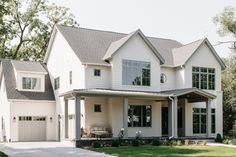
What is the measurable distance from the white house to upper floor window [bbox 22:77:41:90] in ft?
0.27

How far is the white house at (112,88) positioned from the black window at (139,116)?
0.08 metres

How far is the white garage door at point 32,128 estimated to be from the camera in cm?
3422

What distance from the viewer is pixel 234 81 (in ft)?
145

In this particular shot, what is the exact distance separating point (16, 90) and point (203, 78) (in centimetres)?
1569

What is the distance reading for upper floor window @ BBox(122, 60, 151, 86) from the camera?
105 ft

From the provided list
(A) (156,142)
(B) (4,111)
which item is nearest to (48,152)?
(A) (156,142)

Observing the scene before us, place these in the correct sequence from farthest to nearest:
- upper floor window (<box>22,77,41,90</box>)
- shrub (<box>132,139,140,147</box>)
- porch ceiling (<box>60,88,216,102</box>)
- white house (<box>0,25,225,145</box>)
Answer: upper floor window (<box>22,77,41,90</box>) → white house (<box>0,25,225,145</box>) → porch ceiling (<box>60,88,216,102</box>) → shrub (<box>132,139,140,147</box>)

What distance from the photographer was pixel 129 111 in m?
32.2

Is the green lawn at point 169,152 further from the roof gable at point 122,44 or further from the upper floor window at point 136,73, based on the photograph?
the roof gable at point 122,44

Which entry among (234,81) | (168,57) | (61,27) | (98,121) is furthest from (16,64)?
(234,81)

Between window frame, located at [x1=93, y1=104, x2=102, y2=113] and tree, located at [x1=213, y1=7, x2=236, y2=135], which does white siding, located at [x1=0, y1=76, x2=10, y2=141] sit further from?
tree, located at [x1=213, y1=7, x2=236, y2=135]

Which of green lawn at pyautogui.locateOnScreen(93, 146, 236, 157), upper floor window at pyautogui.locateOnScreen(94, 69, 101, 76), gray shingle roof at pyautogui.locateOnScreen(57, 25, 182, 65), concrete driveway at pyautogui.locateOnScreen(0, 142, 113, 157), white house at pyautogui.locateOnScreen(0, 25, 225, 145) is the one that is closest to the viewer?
concrete driveway at pyautogui.locateOnScreen(0, 142, 113, 157)

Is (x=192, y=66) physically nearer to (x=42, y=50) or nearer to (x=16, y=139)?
(x=16, y=139)

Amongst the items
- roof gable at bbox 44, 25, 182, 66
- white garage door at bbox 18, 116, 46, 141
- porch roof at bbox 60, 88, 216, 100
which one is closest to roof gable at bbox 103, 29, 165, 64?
roof gable at bbox 44, 25, 182, 66
